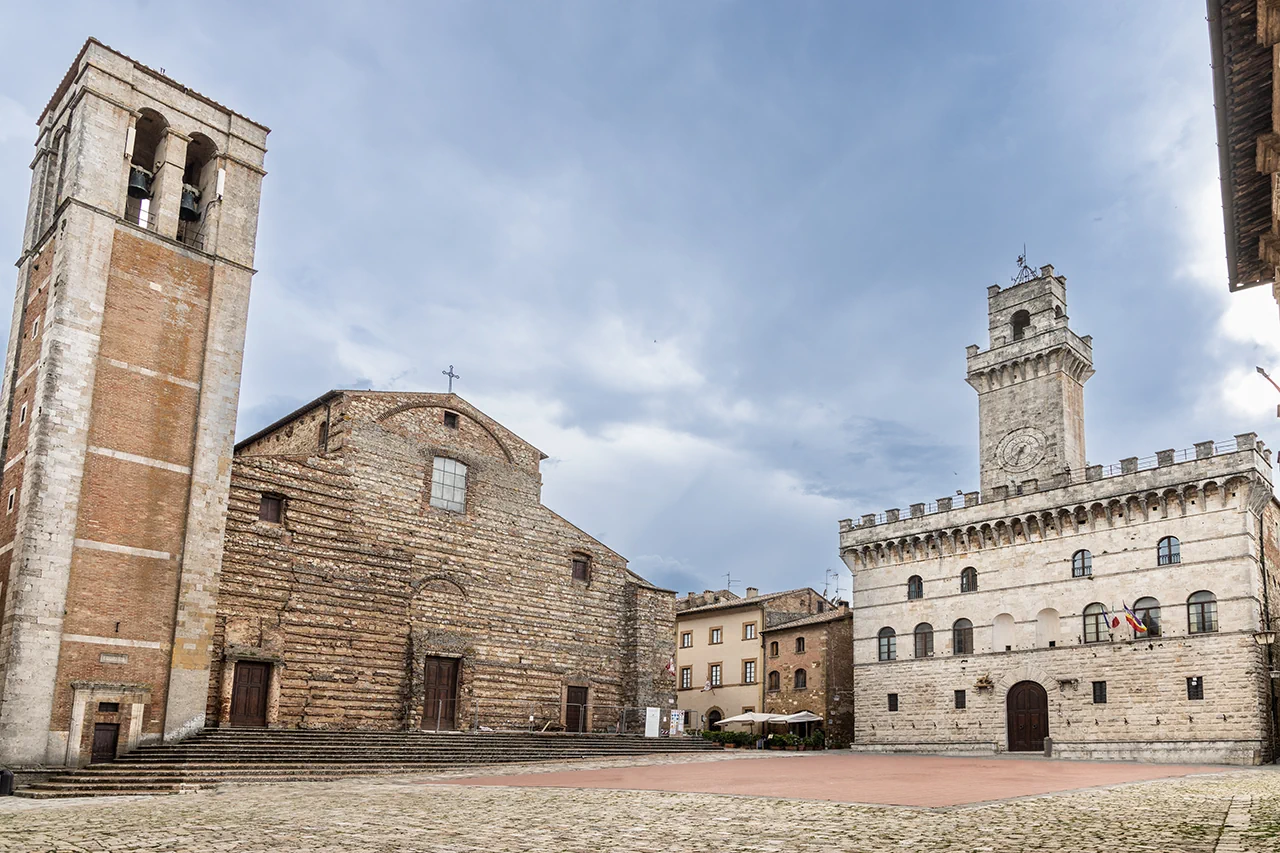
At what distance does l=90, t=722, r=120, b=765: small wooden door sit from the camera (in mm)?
23461

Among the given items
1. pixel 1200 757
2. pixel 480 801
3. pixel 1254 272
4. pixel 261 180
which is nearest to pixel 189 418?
pixel 261 180

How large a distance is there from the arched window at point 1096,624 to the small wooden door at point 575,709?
1766cm

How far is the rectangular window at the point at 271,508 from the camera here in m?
28.9

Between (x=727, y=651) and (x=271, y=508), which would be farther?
(x=727, y=651)

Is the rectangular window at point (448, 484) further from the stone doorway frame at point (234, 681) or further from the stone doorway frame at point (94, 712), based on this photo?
the stone doorway frame at point (94, 712)

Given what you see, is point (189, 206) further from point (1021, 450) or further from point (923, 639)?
point (1021, 450)

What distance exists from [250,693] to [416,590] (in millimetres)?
6004

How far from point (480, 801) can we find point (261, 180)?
20551 mm

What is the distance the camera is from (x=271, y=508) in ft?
95.8

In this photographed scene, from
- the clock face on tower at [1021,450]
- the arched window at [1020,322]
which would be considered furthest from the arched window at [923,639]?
the arched window at [1020,322]

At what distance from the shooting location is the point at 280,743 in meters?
25.6

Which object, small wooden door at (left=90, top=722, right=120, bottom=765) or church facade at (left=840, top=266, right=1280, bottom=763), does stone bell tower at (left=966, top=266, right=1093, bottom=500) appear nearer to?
church facade at (left=840, top=266, right=1280, bottom=763)

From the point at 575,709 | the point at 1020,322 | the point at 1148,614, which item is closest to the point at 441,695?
the point at 575,709

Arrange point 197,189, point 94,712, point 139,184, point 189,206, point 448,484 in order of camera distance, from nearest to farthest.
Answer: point 94,712 → point 139,184 → point 189,206 → point 197,189 → point 448,484
